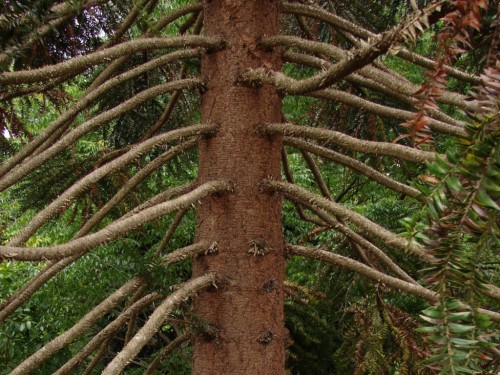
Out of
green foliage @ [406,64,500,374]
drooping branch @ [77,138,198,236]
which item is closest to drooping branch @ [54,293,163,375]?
drooping branch @ [77,138,198,236]

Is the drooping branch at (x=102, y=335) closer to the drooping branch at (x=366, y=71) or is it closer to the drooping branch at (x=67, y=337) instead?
the drooping branch at (x=67, y=337)

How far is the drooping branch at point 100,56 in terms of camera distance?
1.78 m

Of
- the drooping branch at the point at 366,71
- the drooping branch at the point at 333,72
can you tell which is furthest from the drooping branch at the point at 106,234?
the drooping branch at the point at 366,71

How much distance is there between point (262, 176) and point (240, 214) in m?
0.17

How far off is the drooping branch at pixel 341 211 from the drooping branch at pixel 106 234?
0.18 m

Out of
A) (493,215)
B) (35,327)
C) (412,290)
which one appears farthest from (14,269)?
(493,215)

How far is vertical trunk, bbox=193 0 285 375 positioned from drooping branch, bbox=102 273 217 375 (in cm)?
10

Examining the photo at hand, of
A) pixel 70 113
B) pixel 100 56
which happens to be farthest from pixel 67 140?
pixel 100 56

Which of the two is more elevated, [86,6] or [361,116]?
[361,116]

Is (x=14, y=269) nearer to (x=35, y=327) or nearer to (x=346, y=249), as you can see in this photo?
(x=35, y=327)

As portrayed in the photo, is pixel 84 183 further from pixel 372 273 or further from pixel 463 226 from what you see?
pixel 463 226

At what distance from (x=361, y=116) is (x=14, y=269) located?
14.0ft

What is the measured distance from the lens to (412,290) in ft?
7.02

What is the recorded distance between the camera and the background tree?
1016 millimetres
